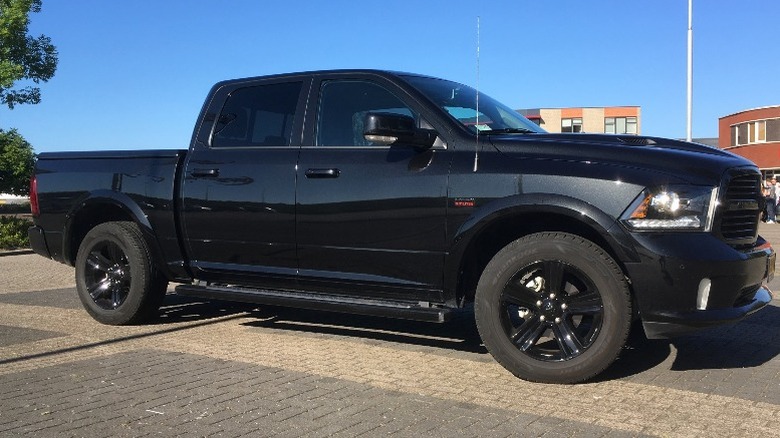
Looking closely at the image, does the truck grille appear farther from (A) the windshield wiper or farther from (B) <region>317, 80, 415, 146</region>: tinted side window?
(B) <region>317, 80, 415, 146</region>: tinted side window

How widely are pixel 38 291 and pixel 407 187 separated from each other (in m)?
6.17

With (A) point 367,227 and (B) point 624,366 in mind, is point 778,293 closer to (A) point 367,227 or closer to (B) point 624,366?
(B) point 624,366

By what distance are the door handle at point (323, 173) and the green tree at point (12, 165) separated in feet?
118

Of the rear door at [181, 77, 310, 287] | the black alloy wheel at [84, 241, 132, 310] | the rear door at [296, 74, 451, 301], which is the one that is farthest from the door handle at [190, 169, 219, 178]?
the black alloy wheel at [84, 241, 132, 310]

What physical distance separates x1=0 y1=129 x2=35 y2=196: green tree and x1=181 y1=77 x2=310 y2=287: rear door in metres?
34.8

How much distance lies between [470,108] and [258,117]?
173cm

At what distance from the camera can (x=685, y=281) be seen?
4.04 meters

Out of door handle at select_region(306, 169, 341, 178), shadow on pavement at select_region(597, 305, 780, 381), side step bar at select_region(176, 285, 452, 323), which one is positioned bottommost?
shadow on pavement at select_region(597, 305, 780, 381)

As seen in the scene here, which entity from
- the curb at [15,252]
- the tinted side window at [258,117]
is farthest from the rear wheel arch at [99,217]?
the curb at [15,252]

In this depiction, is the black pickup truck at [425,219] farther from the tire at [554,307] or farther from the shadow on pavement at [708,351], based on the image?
the shadow on pavement at [708,351]

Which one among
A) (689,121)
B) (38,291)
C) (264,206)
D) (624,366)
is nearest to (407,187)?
(264,206)

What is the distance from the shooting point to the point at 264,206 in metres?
5.45

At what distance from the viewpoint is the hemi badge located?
4.61 metres

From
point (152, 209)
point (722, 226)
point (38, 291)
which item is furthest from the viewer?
point (38, 291)
